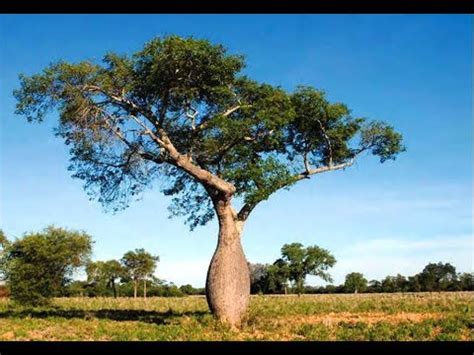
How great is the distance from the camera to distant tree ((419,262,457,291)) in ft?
175

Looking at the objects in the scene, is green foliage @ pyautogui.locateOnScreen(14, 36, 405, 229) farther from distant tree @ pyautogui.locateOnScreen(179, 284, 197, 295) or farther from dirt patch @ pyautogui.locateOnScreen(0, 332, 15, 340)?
distant tree @ pyautogui.locateOnScreen(179, 284, 197, 295)

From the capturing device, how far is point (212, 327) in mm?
11961

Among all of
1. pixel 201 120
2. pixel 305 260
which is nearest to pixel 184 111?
pixel 201 120

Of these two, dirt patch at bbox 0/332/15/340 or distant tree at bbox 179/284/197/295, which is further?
distant tree at bbox 179/284/197/295

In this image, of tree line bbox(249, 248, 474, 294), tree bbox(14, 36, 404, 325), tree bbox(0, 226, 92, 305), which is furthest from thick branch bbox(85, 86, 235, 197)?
tree line bbox(249, 248, 474, 294)

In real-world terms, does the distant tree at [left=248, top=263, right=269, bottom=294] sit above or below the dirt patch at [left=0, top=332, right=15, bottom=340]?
above

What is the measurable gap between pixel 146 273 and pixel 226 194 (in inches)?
1645

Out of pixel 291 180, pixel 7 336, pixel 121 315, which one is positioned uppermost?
pixel 291 180
